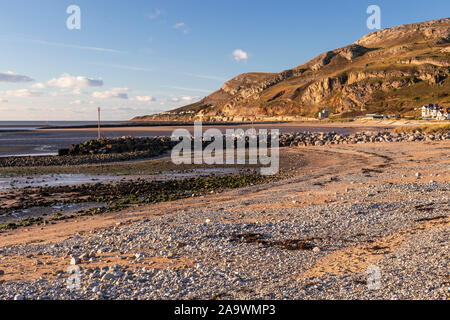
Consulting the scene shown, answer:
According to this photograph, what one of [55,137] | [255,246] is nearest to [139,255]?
[255,246]

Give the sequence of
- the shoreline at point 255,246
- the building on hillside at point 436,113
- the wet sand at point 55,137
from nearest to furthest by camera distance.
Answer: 1. the shoreline at point 255,246
2. the wet sand at point 55,137
3. the building on hillside at point 436,113

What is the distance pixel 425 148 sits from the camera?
36.6m

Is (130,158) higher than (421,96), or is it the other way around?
(421,96)

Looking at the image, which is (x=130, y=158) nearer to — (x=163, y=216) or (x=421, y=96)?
(x=163, y=216)

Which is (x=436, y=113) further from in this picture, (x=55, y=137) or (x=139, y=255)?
(x=139, y=255)

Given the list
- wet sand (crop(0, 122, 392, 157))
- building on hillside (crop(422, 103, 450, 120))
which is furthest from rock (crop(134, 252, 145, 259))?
building on hillside (crop(422, 103, 450, 120))

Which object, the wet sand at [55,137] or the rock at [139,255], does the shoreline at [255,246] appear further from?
the wet sand at [55,137]

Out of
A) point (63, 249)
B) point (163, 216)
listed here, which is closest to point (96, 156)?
point (163, 216)

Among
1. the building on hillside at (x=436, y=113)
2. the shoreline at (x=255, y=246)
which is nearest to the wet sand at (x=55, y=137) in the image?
the building on hillside at (x=436, y=113)

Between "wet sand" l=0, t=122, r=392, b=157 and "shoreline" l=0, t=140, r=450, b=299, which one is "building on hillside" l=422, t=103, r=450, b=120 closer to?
"wet sand" l=0, t=122, r=392, b=157
